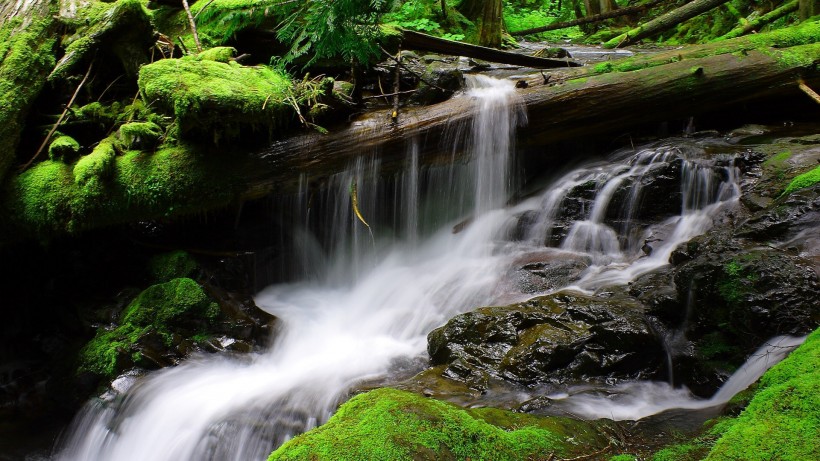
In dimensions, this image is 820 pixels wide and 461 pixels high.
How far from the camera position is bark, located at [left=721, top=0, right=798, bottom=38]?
31.7ft

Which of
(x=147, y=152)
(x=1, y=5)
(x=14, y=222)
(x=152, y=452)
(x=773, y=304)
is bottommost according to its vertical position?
(x=152, y=452)

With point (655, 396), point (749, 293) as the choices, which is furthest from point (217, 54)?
point (749, 293)

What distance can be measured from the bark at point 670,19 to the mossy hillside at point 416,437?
11.5 m

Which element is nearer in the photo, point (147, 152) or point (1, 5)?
point (147, 152)

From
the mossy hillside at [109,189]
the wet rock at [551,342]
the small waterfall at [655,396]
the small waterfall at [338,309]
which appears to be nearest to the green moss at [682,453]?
the small waterfall at [655,396]

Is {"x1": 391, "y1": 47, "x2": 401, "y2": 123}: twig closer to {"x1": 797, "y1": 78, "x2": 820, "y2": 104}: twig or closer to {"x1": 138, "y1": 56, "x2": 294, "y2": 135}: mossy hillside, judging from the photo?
{"x1": 138, "y1": 56, "x2": 294, "y2": 135}: mossy hillside

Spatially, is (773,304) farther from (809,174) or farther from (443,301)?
(443,301)

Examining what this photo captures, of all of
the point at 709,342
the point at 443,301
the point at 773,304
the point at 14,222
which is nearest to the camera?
the point at 773,304

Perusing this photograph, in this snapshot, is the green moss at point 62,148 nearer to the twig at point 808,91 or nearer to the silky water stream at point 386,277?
the silky water stream at point 386,277

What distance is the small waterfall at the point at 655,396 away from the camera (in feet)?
10.3

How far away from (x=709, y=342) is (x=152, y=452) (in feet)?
13.5

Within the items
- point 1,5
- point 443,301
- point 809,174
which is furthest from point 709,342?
point 1,5

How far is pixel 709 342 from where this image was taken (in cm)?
358

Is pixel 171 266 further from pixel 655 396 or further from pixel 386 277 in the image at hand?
pixel 655 396
